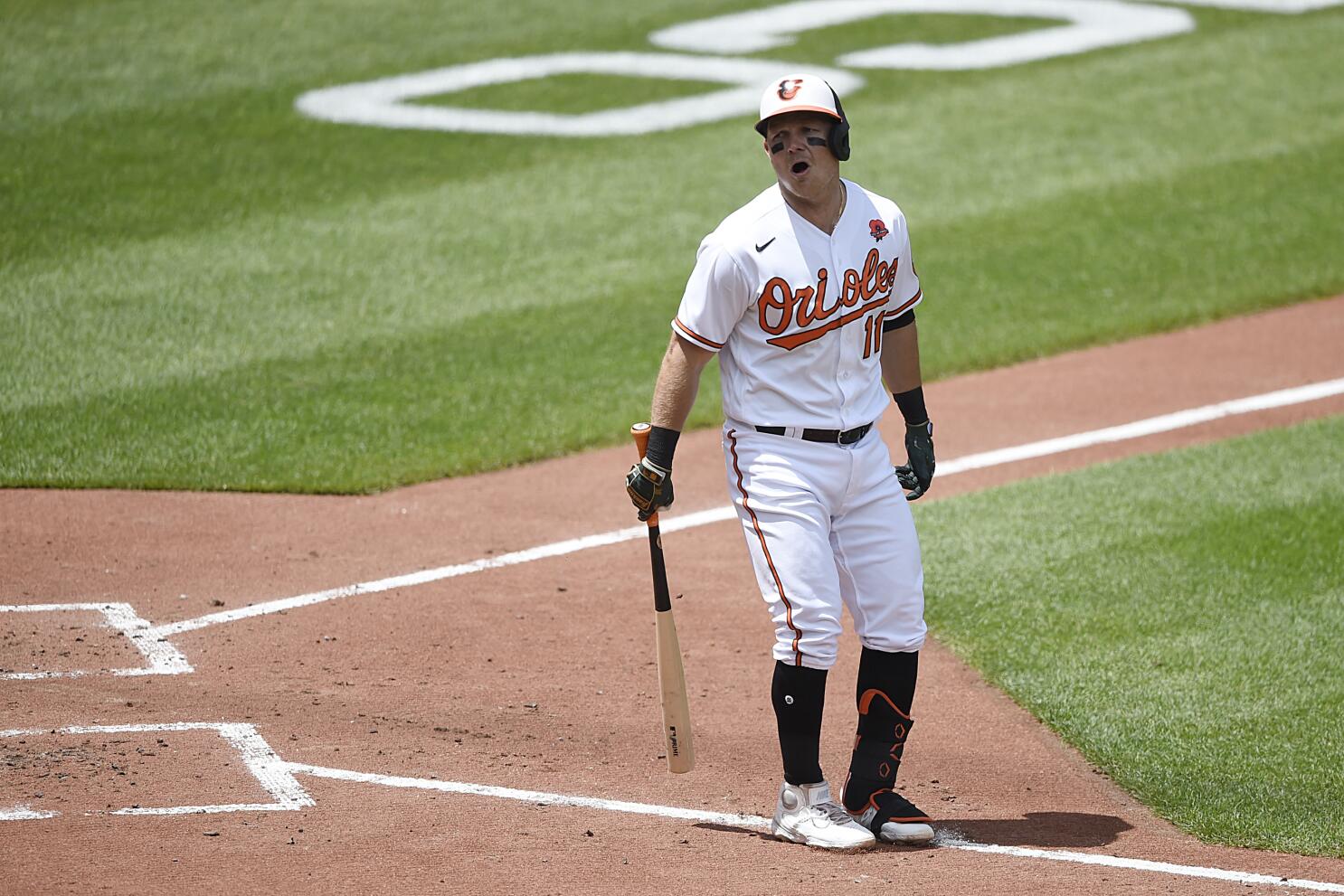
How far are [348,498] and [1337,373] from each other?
595 cm

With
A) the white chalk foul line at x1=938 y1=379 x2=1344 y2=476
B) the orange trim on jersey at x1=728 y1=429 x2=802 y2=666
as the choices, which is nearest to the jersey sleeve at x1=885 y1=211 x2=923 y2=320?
the orange trim on jersey at x1=728 y1=429 x2=802 y2=666

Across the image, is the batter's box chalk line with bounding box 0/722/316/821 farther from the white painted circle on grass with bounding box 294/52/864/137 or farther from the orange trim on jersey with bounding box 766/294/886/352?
the white painted circle on grass with bounding box 294/52/864/137

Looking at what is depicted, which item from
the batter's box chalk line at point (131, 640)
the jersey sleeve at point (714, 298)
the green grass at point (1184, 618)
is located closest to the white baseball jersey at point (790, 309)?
the jersey sleeve at point (714, 298)

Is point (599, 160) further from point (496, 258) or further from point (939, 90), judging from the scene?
point (939, 90)

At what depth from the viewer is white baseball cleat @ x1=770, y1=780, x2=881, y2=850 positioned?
4809mm

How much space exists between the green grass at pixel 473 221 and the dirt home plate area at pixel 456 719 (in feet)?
2.80

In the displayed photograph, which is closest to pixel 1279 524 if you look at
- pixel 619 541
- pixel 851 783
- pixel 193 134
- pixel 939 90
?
pixel 619 541

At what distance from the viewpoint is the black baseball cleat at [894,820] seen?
16.1 ft

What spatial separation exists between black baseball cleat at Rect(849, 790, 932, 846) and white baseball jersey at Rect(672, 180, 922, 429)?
1.13 meters

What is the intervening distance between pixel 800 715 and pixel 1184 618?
249 cm

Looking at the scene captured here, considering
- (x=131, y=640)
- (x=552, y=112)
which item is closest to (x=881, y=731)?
(x=131, y=640)

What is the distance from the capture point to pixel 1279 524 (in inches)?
299

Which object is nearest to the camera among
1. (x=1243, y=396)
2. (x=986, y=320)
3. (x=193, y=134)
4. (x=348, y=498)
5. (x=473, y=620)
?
(x=473, y=620)

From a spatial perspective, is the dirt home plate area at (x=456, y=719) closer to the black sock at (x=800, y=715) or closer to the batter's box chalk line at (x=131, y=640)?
the batter's box chalk line at (x=131, y=640)
